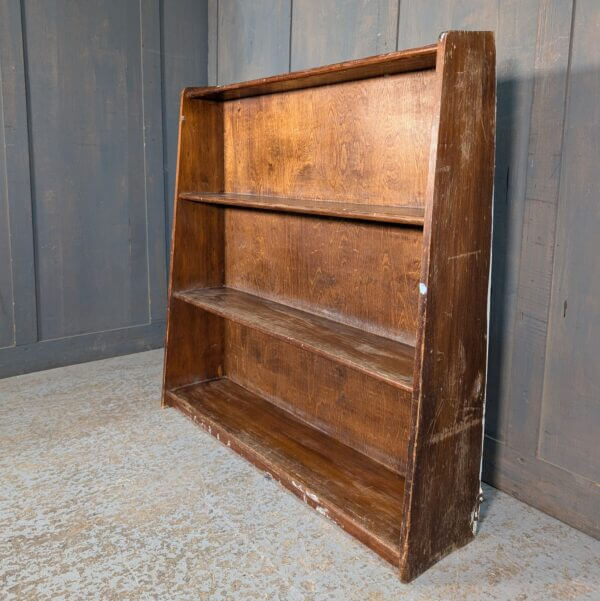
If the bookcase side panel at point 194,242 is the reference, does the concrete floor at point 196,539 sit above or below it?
below

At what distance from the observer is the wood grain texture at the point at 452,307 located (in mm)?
1642

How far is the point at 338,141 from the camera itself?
2377mm

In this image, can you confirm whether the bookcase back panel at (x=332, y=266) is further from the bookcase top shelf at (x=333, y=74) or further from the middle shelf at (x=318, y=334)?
the bookcase top shelf at (x=333, y=74)

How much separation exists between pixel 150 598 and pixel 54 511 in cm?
59

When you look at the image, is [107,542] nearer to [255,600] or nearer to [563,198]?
[255,600]

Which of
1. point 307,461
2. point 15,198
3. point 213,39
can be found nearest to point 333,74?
point 307,461

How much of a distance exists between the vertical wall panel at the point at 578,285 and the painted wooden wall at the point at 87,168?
8.14ft

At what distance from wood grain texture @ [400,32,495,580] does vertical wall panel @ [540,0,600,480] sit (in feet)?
1.04

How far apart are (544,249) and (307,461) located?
45.0 inches

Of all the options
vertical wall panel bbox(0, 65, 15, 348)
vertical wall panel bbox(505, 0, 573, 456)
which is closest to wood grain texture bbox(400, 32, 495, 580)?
vertical wall panel bbox(505, 0, 573, 456)

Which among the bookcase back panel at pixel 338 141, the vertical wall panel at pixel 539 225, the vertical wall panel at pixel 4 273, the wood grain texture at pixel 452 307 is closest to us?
the wood grain texture at pixel 452 307

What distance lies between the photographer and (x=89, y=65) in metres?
3.38

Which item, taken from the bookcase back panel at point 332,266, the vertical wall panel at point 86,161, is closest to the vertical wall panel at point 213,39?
the vertical wall panel at point 86,161

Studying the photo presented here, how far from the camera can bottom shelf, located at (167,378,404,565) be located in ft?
6.38
